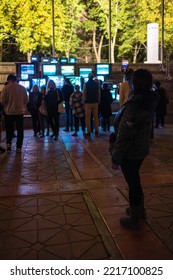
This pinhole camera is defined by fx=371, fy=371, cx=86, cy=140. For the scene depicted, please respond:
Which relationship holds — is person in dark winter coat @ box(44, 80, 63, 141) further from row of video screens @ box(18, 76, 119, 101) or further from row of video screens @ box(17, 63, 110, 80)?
row of video screens @ box(17, 63, 110, 80)

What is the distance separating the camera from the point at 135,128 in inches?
132

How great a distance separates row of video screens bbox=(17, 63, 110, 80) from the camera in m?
14.6

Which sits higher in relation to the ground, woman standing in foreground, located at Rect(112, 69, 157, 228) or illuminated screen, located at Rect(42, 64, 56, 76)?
illuminated screen, located at Rect(42, 64, 56, 76)

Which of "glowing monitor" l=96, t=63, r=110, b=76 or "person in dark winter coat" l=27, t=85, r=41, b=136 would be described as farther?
"glowing monitor" l=96, t=63, r=110, b=76

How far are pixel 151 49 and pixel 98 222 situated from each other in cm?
1833

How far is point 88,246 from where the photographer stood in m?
3.21

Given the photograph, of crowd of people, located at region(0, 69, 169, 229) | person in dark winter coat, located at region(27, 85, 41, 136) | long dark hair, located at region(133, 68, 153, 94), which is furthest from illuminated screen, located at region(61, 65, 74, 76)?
long dark hair, located at region(133, 68, 153, 94)

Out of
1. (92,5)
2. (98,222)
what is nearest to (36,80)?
(98,222)

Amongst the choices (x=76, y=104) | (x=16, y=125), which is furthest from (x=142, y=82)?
(x=76, y=104)

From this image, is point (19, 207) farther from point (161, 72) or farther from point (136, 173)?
point (161, 72)

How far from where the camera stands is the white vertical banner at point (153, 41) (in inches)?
801

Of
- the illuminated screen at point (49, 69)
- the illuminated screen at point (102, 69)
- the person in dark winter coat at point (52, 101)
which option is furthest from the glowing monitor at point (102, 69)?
the person in dark winter coat at point (52, 101)

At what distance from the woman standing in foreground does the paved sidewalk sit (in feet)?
1.90

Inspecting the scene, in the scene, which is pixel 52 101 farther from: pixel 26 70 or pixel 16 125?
pixel 26 70
